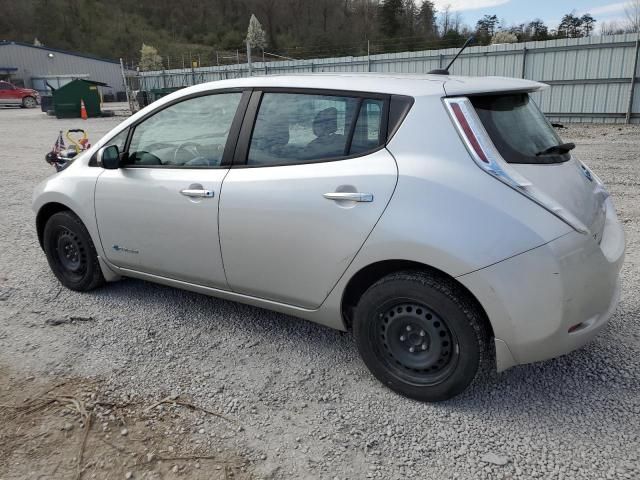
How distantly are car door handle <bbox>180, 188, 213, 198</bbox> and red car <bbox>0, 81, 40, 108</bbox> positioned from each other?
40262 mm

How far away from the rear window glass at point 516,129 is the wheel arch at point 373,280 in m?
0.66

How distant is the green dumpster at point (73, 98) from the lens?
2606cm

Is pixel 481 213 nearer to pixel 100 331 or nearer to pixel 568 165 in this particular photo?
pixel 568 165

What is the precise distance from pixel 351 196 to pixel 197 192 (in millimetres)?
1073

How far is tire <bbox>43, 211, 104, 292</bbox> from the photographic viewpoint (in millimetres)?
4082

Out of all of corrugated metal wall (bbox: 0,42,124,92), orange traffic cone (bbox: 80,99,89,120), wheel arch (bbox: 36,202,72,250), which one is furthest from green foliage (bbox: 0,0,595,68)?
wheel arch (bbox: 36,202,72,250)

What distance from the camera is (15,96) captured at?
3672 centimetres

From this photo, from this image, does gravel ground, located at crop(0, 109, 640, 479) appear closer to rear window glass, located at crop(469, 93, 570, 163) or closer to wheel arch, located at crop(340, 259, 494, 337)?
wheel arch, located at crop(340, 259, 494, 337)

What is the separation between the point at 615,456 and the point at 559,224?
3.49 ft

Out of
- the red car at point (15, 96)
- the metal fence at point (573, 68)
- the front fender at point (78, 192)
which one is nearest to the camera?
the front fender at point (78, 192)

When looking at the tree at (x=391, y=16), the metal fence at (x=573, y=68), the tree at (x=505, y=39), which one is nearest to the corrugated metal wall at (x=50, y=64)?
the tree at (x=391, y=16)

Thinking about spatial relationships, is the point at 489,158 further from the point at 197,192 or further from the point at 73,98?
the point at 73,98

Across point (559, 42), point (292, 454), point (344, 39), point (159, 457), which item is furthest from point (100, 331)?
point (344, 39)

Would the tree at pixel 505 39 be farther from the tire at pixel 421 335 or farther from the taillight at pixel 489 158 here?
the tire at pixel 421 335
